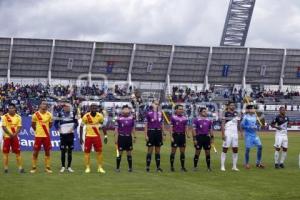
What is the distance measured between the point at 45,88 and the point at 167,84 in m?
12.9

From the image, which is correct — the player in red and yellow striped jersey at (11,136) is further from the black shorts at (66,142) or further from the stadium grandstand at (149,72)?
the stadium grandstand at (149,72)

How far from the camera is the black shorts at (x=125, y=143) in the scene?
64.4ft

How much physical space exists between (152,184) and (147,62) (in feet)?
161

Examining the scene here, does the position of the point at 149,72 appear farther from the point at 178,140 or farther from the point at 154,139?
the point at 154,139

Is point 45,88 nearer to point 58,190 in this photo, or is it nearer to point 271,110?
point 271,110

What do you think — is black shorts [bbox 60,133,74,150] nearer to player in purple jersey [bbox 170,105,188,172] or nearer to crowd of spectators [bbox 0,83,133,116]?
player in purple jersey [bbox 170,105,188,172]

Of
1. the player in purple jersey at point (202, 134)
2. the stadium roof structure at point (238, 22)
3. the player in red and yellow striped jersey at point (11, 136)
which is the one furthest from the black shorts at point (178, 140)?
the stadium roof structure at point (238, 22)

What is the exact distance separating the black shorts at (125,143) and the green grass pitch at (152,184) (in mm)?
777

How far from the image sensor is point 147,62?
213ft

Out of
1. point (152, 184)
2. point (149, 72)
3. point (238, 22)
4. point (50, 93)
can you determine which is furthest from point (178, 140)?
point (238, 22)

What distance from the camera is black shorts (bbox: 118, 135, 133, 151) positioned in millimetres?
19625

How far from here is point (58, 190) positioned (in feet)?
48.6

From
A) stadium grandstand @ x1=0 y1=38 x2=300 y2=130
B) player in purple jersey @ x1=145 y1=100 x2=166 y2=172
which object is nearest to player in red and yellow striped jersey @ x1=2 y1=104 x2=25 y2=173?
player in purple jersey @ x1=145 y1=100 x2=166 y2=172

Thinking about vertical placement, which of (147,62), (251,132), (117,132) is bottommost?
(117,132)
